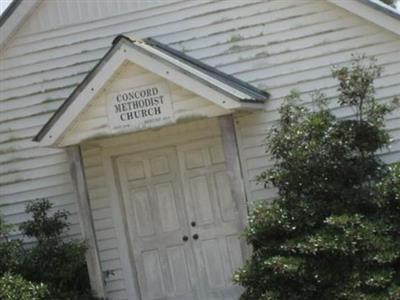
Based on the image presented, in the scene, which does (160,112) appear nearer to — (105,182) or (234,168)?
(234,168)

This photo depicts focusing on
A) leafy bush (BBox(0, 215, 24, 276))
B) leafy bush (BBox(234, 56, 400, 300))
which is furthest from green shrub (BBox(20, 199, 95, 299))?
leafy bush (BBox(234, 56, 400, 300))

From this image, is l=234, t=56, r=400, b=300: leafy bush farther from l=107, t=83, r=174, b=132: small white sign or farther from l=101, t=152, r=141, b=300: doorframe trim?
l=101, t=152, r=141, b=300: doorframe trim

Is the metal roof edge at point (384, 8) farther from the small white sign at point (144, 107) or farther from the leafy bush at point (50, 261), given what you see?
the leafy bush at point (50, 261)

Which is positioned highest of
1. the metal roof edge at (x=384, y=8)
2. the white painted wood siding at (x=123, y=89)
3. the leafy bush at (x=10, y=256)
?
the metal roof edge at (x=384, y=8)

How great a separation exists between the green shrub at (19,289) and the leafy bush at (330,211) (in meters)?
2.51

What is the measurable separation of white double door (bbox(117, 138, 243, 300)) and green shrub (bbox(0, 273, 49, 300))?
168cm

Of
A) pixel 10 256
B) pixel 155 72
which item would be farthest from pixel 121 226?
pixel 155 72

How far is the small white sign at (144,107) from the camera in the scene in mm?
9711

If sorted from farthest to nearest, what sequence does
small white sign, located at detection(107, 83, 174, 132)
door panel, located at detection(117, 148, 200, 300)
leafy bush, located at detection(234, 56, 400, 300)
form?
door panel, located at detection(117, 148, 200, 300) < small white sign, located at detection(107, 83, 174, 132) < leafy bush, located at detection(234, 56, 400, 300)

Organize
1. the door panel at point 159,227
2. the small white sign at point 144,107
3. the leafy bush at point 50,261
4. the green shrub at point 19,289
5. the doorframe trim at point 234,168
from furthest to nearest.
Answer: the door panel at point 159,227 → the leafy bush at point 50,261 → the small white sign at point 144,107 → the doorframe trim at point 234,168 → the green shrub at point 19,289

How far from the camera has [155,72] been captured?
959 centimetres

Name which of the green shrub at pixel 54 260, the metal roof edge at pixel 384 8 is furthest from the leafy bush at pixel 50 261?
the metal roof edge at pixel 384 8

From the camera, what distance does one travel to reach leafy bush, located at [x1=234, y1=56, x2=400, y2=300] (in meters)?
8.38

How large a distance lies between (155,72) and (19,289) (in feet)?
10.1
